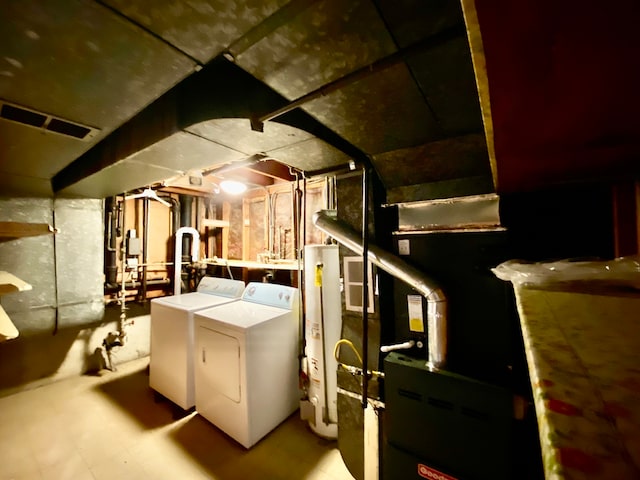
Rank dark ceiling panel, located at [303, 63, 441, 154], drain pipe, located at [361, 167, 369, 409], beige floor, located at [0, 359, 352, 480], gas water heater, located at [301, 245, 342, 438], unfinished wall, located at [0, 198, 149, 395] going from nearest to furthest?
dark ceiling panel, located at [303, 63, 441, 154]
drain pipe, located at [361, 167, 369, 409]
beige floor, located at [0, 359, 352, 480]
gas water heater, located at [301, 245, 342, 438]
unfinished wall, located at [0, 198, 149, 395]

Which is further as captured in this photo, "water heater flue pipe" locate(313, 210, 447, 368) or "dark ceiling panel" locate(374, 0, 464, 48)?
"water heater flue pipe" locate(313, 210, 447, 368)

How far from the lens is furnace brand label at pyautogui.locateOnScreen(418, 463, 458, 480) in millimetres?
1456

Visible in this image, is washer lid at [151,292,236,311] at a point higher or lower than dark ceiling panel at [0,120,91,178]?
lower

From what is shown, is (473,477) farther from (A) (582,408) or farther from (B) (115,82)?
(B) (115,82)

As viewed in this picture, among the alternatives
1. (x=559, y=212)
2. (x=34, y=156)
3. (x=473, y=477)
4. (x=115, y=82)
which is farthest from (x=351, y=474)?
(x=34, y=156)

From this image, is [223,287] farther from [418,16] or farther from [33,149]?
[418,16]

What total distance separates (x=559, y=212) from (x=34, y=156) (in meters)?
3.46

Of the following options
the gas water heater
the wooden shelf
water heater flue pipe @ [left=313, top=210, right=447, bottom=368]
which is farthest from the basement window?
the wooden shelf

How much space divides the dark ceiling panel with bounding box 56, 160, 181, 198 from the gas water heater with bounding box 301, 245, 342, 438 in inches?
56.4

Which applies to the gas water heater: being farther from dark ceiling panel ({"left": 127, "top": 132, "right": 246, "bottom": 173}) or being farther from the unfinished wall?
the unfinished wall

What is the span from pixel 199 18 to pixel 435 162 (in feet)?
4.44


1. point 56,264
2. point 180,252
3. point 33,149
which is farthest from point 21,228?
point 180,252

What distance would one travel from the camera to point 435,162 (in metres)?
1.63

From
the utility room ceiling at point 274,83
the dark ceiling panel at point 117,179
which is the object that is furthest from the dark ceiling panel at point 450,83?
the dark ceiling panel at point 117,179
